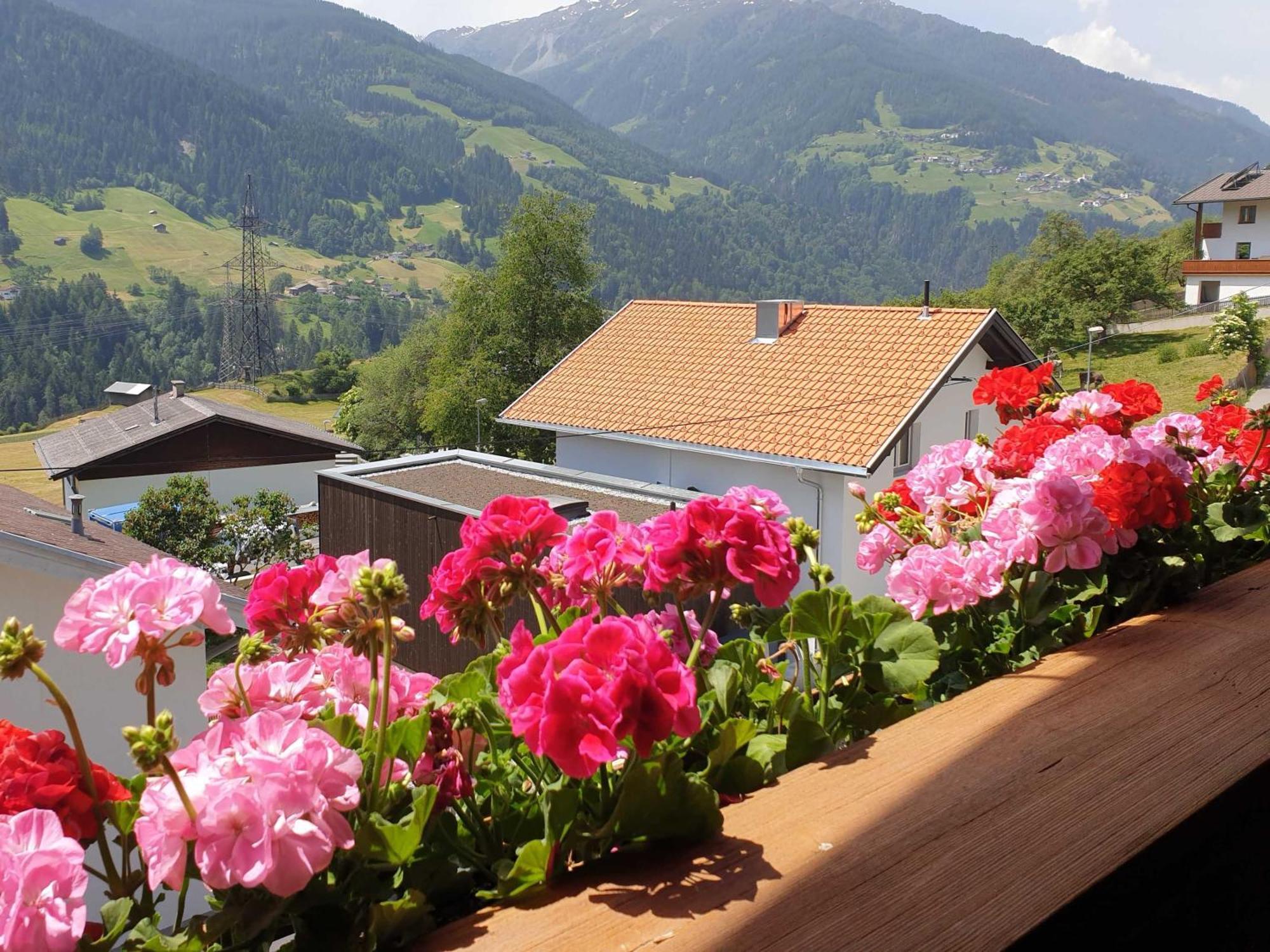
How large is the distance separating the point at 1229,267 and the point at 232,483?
91.1 ft

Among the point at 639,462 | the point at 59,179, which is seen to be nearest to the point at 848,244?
the point at 59,179

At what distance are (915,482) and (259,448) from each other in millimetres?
25274

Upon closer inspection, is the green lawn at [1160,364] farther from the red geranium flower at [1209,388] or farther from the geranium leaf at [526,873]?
the geranium leaf at [526,873]

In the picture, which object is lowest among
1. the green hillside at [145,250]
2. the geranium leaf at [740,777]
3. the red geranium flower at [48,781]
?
the geranium leaf at [740,777]

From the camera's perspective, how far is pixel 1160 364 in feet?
67.8

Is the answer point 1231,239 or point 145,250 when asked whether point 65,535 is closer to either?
point 1231,239

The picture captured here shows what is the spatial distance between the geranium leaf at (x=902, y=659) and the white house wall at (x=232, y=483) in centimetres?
2193

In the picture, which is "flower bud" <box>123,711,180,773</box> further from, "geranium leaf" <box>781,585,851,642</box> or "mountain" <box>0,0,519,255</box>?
"mountain" <box>0,0,519,255</box>

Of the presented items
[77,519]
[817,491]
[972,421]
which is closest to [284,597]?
[77,519]

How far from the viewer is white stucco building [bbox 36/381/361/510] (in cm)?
2258

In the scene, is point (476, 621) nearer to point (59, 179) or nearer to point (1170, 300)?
point (1170, 300)

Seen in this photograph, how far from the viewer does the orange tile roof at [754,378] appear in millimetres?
11305

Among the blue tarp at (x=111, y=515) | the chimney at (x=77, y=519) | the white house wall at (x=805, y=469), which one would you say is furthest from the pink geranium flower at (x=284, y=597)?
the blue tarp at (x=111, y=515)

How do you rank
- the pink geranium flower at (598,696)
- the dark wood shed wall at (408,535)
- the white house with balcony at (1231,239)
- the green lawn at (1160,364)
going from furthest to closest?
1. the white house with balcony at (1231,239)
2. the green lawn at (1160,364)
3. the dark wood shed wall at (408,535)
4. the pink geranium flower at (598,696)
